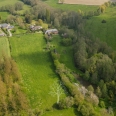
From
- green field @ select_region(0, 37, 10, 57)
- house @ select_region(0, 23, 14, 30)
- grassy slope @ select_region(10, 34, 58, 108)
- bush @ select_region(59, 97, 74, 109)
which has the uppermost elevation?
house @ select_region(0, 23, 14, 30)

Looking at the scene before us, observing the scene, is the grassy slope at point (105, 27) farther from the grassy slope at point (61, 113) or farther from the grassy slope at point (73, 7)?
the grassy slope at point (61, 113)

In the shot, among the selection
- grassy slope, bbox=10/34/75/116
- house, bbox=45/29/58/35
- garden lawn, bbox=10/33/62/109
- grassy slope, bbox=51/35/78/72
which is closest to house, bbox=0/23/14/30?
garden lawn, bbox=10/33/62/109

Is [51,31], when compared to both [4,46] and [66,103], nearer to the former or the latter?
[4,46]

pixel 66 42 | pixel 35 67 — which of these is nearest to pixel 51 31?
pixel 66 42

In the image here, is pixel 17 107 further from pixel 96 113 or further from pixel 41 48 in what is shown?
pixel 41 48

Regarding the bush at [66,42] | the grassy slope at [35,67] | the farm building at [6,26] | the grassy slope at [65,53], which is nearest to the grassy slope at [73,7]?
the farm building at [6,26]

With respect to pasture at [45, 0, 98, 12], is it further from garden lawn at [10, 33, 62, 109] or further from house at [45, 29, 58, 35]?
Answer: garden lawn at [10, 33, 62, 109]
